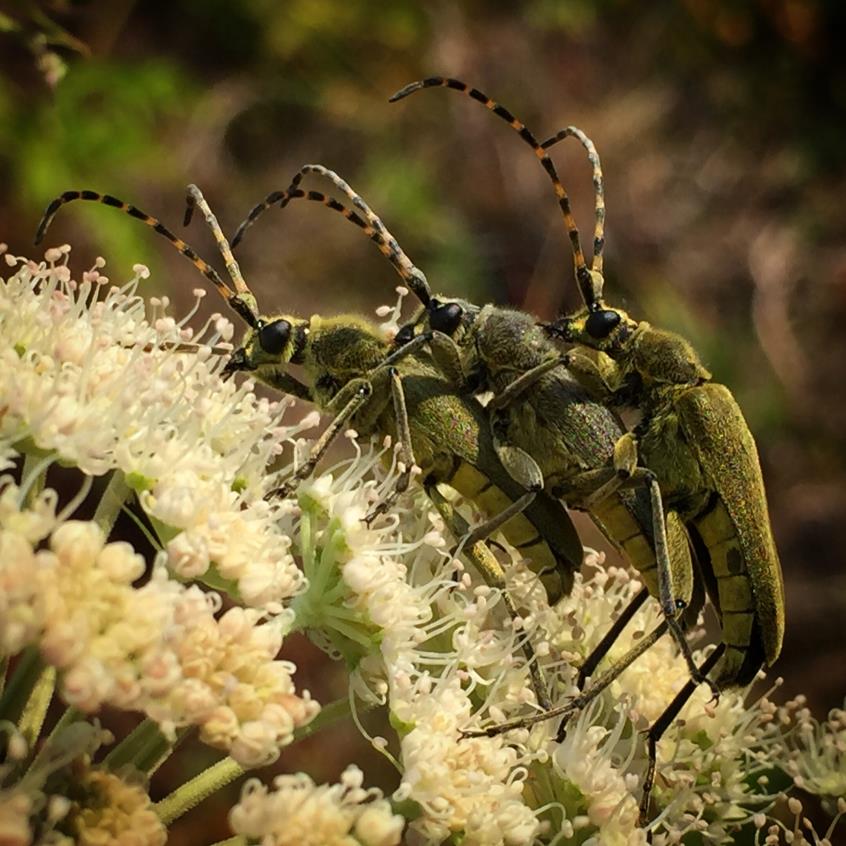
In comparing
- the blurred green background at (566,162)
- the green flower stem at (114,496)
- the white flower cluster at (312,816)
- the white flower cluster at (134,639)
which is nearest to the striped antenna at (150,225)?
the green flower stem at (114,496)

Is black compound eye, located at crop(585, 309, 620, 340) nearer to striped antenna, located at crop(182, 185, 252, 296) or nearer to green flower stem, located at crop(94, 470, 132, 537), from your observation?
striped antenna, located at crop(182, 185, 252, 296)

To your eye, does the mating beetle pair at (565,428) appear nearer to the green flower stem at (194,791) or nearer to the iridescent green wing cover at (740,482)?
the iridescent green wing cover at (740,482)

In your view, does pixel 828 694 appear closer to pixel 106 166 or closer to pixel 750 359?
pixel 750 359

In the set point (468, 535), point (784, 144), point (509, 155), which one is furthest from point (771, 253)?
point (468, 535)

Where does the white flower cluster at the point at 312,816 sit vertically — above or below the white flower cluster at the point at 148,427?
below

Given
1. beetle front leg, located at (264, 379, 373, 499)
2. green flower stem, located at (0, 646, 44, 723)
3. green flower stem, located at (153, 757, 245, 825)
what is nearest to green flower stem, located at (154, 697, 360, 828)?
green flower stem, located at (153, 757, 245, 825)

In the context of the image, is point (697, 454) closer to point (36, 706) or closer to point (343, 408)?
point (343, 408)

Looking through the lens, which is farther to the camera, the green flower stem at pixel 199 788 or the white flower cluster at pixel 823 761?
the white flower cluster at pixel 823 761
